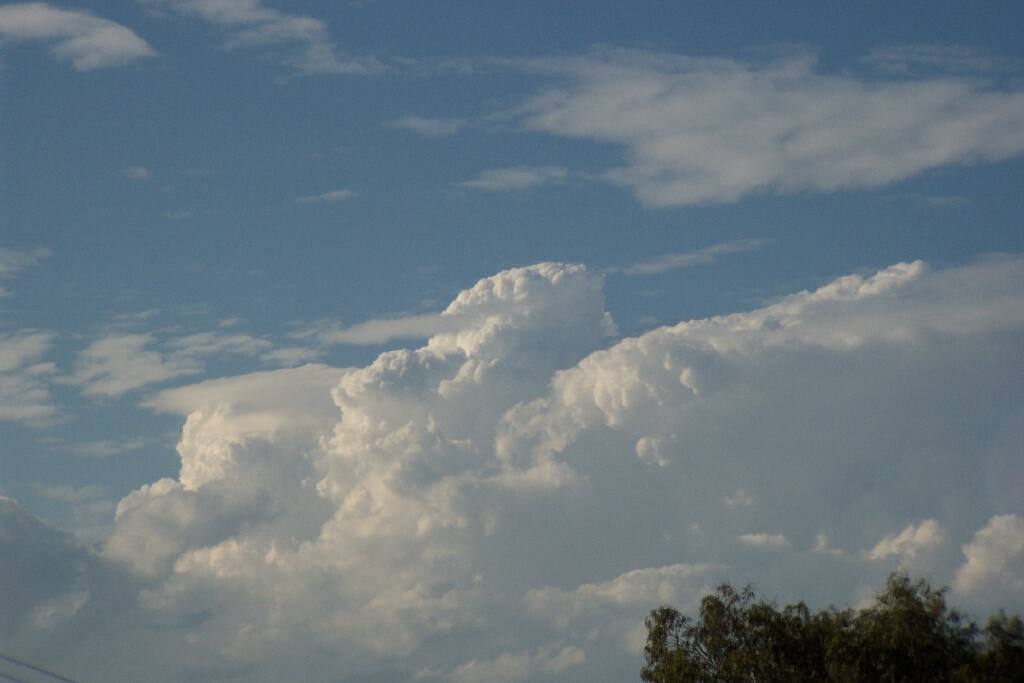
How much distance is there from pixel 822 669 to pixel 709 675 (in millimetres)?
6900

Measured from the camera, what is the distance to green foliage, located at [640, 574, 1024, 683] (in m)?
81.1

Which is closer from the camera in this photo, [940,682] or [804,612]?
A: [940,682]

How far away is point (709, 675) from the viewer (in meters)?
87.9

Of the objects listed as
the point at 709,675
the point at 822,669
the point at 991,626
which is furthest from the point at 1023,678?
the point at 709,675

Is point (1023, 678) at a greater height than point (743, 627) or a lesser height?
lesser

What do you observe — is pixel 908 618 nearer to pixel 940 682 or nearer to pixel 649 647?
pixel 940 682

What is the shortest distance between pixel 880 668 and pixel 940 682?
349 cm

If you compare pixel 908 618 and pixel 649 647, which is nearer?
pixel 908 618

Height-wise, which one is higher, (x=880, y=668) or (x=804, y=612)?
Answer: (x=804, y=612)

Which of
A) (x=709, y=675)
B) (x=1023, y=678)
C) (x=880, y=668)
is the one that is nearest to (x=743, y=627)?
(x=709, y=675)

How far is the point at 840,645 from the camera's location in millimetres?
82250

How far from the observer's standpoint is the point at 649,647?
9169cm

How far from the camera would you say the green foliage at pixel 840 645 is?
81.1m

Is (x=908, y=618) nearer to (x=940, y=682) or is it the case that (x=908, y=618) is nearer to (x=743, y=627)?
(x=940, y=682)
